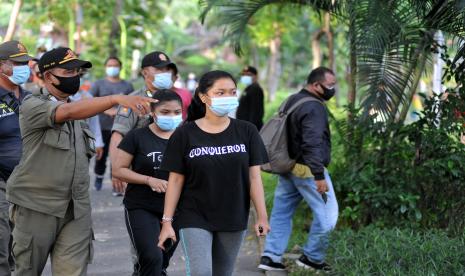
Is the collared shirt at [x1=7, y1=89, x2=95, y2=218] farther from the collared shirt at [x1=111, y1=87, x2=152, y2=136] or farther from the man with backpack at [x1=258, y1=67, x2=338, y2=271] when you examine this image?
the man with backpack at [x1=258, y1=67, x2=338, y2=271]

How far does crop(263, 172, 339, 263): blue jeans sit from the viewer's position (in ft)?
23.3

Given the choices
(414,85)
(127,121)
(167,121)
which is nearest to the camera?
(167,121)

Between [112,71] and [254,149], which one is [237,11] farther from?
[254,149]

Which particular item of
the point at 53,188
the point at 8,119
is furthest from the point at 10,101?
the point at 53,188

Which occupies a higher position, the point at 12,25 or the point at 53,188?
the point at 12,25

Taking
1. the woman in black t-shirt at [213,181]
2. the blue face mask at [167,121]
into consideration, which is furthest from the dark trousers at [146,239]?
the woman in black t-shirt at [213,181]

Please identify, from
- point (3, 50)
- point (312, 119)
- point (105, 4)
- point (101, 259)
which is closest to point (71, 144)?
point (3, 50)

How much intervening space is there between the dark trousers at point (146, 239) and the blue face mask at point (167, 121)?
60 cm

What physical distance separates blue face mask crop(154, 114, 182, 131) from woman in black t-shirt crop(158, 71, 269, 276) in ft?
2.46

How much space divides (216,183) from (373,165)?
11.9ft

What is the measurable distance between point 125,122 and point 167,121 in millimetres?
664

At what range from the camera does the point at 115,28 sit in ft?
80.9

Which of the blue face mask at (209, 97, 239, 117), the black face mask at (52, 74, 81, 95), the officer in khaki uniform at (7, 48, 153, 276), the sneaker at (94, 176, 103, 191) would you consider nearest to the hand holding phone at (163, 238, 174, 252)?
the officer in khaki uniform at (7, 48, 153, 276)

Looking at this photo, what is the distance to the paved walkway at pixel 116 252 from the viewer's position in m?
7.53
